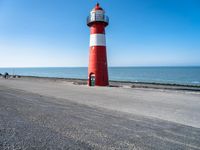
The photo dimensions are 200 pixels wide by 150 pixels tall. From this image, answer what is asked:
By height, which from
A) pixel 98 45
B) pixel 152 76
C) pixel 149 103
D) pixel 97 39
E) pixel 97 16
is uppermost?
pixel 97 16

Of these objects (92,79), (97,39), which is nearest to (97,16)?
(97,39)

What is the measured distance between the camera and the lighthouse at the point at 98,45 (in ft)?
55.9

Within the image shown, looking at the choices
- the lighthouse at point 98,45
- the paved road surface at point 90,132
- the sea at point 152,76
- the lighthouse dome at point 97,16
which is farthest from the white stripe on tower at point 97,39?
the sea at point 152,76

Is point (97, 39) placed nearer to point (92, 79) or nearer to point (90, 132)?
point (92, 79)

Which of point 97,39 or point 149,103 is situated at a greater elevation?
point 97,39

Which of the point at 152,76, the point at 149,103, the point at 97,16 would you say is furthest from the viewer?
the point at 152,76

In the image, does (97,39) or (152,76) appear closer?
(97,39)

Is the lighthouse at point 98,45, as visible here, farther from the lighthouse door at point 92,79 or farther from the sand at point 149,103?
the sand at point 149,103

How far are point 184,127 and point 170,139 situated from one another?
1371mm

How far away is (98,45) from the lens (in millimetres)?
17156

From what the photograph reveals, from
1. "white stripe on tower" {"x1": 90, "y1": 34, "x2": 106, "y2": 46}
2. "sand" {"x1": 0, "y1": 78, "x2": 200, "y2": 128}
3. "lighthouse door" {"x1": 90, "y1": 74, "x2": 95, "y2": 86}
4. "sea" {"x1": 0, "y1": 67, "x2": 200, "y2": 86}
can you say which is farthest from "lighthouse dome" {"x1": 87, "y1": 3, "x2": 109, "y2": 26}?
"sea" {"x1": 0, "y1": 67, "x2": 200, "y2": 86}

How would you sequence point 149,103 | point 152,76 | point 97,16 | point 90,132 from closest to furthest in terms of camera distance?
point 90,132
point 149,103
point 97,16
point 152,76

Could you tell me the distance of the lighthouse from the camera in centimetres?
1705

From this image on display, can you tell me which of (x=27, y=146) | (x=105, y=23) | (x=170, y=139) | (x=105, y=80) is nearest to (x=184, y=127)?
(x=170, y=139)
